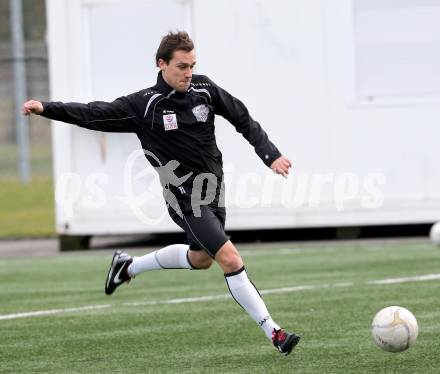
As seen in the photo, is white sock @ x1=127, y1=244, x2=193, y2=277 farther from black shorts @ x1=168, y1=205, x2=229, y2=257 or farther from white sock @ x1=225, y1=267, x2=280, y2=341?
white sock @ x1=225, y1=267, x2=280, y2=341

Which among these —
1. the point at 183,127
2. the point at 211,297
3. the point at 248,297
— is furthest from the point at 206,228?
the point at 211,297

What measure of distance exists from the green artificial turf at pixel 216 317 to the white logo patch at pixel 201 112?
4.71 ft

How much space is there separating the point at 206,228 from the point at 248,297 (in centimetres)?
53

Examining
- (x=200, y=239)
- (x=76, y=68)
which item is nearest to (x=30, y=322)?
(x=200, y=239)

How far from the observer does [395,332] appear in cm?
654

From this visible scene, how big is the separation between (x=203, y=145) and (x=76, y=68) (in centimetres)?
798

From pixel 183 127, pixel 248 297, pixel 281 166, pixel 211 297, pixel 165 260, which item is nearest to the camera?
pixel 248 297

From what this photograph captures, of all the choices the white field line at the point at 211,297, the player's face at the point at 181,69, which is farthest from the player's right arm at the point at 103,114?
the white field line at the point at 211,297

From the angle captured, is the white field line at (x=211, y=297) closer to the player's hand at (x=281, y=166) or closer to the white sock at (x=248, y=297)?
the white sock at (x=248, y=297)

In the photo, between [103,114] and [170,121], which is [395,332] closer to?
[170,121]

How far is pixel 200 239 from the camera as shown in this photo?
7.33 meters

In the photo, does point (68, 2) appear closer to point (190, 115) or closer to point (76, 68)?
point (76, 68)

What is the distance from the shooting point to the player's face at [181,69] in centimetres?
729

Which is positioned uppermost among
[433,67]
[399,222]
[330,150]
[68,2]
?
[68,2]
